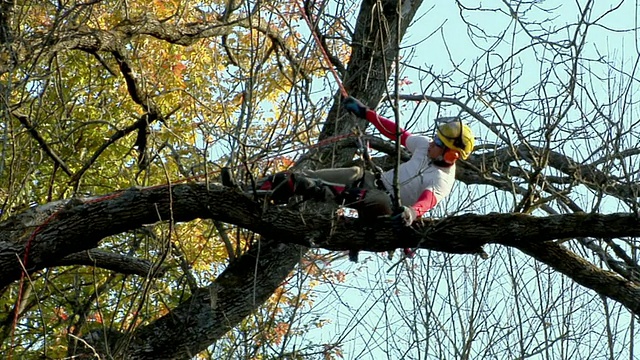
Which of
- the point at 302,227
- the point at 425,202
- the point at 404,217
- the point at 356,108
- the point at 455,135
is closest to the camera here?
the point at 404,217

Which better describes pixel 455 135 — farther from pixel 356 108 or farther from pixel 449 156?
pixel 356 108

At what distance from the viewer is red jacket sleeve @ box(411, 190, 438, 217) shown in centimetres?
644

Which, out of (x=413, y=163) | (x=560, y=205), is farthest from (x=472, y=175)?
(x=413, y=163)

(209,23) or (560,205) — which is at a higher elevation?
(209,23)

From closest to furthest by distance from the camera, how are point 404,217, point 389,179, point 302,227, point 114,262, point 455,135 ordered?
point 404,217 → point 302,227 → point 455,135 → point 389,179 → point 114,262

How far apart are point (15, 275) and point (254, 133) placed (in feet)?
11.6

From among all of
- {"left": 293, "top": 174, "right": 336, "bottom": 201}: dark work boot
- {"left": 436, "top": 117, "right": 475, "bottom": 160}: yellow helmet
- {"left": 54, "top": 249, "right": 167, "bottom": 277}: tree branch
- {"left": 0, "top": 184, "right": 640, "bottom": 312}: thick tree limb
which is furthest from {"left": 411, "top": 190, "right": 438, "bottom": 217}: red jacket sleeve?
{"left": 54, "top": 249, "right": 167, "bottom": 277}: tree branch

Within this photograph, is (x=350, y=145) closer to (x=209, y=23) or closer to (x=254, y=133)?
(x=254, y=133)

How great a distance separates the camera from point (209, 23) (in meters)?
10.4

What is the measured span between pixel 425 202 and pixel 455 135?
0.57 metres

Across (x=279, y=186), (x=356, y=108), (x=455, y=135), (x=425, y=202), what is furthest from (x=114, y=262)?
(x=455, y=135)

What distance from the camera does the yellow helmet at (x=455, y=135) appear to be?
22.5 feet

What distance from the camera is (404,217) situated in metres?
6.06

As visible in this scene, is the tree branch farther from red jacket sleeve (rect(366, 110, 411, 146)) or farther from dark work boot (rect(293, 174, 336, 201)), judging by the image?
red jacket sleeve (rect(366, 110, 411, 146))
